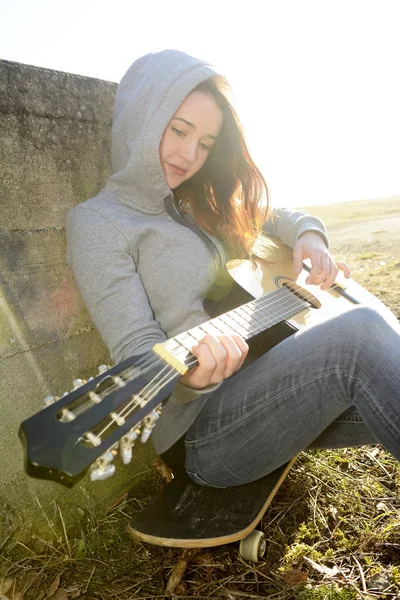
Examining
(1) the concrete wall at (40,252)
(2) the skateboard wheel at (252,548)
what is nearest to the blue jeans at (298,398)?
(2) the skateboard wheel at (252,548)

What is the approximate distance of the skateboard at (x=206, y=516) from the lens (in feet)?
5.22

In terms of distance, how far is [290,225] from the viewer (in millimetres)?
2693

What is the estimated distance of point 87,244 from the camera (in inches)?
67.1

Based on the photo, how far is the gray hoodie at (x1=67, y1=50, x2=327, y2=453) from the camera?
1624mm

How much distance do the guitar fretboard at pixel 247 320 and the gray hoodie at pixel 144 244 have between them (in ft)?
0.62

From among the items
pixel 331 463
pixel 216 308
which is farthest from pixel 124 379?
pixel 331 463

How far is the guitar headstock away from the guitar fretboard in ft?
0.48

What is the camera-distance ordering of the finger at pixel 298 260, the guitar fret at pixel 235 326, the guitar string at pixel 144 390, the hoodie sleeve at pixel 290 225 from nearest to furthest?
the guitar string at pixel 144 390, the guitar fret at pixel 235 326, the finger at pixel 298 260, the hoodie sleeve at pixel 290 225

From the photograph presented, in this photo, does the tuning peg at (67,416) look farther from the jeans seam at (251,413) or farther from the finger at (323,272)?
the finger at (323,272)

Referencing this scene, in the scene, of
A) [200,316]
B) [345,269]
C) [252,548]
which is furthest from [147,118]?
[252,548]

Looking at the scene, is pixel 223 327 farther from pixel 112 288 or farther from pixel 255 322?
pixel 112 288

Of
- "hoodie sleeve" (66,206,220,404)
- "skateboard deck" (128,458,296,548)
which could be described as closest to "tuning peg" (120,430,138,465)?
"hoodie sleeve" (66,206,220,404)

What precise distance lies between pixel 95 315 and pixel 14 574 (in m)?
1.04

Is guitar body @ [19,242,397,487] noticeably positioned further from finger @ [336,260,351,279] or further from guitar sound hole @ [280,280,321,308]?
finger @ [336,260,351,279]
